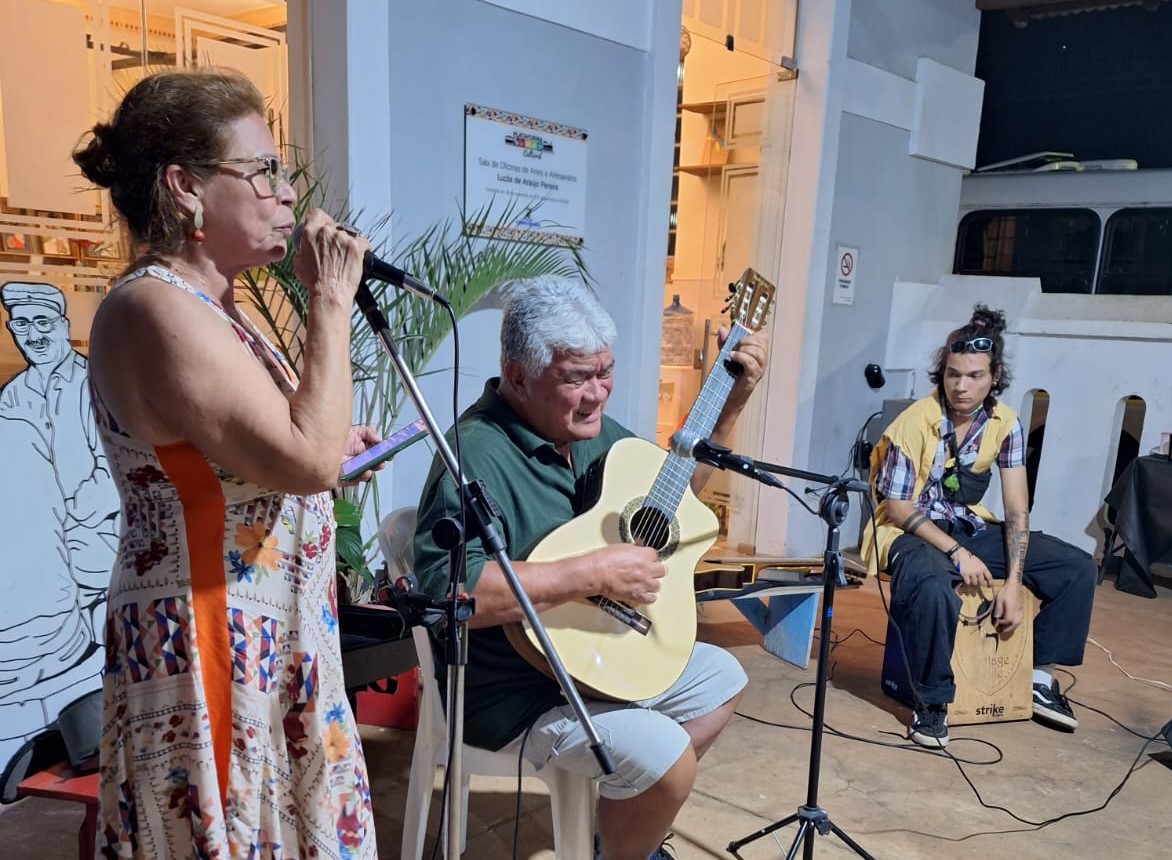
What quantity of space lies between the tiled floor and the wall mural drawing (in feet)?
0.97

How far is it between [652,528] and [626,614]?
7.6 inches

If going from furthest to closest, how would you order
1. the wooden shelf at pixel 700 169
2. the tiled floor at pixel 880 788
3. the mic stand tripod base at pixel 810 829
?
the wooden shelf at pixel 700 169 → the tiled floor at pixel 880 788 → the mic stand tripod base at pixel 810 829

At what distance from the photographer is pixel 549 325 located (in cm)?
155

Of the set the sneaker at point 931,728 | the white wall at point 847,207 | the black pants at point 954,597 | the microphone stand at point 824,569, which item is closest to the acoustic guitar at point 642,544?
the microphone stand at point 824,569

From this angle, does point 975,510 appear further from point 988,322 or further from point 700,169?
point 700,169

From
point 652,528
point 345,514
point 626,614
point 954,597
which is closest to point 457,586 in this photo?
point 626,614

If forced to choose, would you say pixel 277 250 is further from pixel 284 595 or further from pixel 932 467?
pixel 932 467

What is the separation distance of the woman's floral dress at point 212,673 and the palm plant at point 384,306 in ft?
3.44

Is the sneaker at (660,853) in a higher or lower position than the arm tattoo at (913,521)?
lower

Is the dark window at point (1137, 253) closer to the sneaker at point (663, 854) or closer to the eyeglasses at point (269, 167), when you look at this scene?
the sneaker at point (663, 854)

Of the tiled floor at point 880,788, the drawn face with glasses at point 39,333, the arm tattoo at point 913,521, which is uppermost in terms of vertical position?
the drawn face with glasses at point 39,333

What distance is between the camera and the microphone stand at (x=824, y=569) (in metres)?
1.56

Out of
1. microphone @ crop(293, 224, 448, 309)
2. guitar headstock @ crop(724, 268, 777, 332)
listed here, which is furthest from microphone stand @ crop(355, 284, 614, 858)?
guitar headstock @ crop(724, 268, 777, 332)

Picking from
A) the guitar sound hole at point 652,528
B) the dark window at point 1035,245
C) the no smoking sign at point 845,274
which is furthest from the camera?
the dark window at point 1035,245
